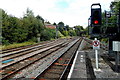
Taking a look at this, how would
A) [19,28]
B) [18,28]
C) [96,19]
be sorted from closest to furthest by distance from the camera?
[96,19] < [18,28] < [19,28]

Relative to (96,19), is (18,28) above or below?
above

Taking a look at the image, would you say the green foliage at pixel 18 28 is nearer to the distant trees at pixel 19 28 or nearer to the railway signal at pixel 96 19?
the distant trees at pixel 19 28

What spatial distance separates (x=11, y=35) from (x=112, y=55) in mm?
22218

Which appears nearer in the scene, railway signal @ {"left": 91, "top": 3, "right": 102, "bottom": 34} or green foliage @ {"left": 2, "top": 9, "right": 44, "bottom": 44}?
railway signal @ {"left": 91, "top": 3, "right": 102, "bottom": 34}

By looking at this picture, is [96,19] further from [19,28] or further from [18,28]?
[19,28]

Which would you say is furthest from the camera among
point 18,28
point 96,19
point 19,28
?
point 19,28

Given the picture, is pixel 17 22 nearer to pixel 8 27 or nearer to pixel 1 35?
pixel 8 27

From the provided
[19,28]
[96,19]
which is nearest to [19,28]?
[19,28]

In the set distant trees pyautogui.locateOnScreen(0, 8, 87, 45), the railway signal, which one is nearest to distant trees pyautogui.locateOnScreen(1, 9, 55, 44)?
distant trees pyautogui.locateOnScreen(0, 8, 87, 45)

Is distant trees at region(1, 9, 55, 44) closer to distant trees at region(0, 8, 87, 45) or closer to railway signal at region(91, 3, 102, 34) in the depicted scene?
distant trees at region(0, 8, 87, 45)

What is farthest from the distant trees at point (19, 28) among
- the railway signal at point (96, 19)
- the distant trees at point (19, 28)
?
the railway signal at point (96, 19)

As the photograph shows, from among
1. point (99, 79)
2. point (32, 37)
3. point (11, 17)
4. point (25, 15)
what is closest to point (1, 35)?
point (11, 17)

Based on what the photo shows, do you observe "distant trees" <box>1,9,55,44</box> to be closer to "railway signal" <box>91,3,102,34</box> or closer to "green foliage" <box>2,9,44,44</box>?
"green foliage" <box>2,9,44,44</box>

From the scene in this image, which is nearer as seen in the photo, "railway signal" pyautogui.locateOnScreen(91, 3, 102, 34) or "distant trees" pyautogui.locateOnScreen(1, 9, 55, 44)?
"railway signal" pyautogui.locateOnScreen(91, 3, 102, 34)
